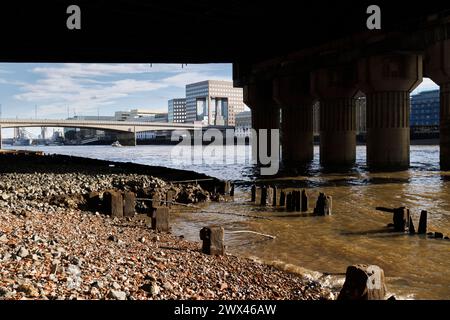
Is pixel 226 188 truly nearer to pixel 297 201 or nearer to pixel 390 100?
pixel 297 201

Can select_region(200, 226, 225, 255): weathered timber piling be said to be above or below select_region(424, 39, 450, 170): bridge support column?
below

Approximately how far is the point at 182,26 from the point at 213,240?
33657mm

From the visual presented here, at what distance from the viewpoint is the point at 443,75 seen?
36.7 metres

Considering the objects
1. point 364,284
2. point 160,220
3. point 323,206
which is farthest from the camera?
point 323,206

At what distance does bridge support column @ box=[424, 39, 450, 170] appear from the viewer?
3548 centimetres

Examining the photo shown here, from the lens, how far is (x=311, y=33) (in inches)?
1748

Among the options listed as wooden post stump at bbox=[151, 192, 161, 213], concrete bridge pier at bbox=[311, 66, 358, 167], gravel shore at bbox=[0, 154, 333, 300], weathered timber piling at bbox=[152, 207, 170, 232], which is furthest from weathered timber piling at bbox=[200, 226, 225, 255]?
concrete bridge pier at bbox=[311, 66, 358, 167]

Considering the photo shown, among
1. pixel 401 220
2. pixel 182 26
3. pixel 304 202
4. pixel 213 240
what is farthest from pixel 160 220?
pixel 182 26

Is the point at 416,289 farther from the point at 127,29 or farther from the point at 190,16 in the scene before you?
the point at 127,29

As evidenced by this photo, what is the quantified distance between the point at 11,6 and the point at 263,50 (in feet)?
99.7

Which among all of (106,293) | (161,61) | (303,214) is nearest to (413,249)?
(303,214)

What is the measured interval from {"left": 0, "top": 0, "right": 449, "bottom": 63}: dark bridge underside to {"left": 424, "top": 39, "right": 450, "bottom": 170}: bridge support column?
3.00 metres

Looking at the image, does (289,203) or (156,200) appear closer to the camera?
(156,200)

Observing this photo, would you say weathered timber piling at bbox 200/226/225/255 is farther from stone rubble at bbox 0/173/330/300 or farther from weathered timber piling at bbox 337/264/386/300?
weathered timber piling at bbox 337/264/386/300
